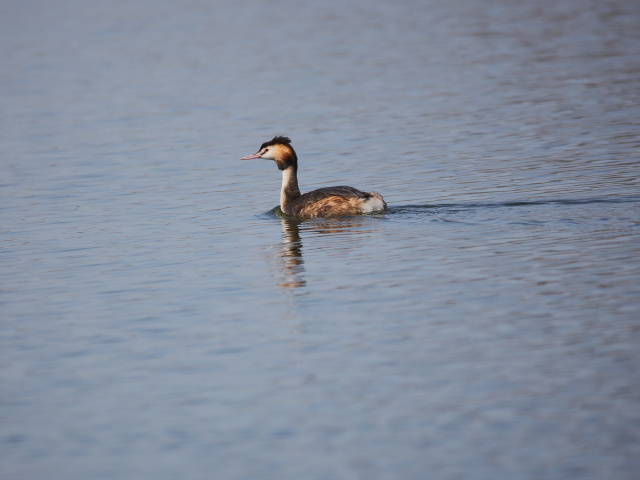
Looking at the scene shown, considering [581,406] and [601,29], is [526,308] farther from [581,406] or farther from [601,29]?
[601,29]

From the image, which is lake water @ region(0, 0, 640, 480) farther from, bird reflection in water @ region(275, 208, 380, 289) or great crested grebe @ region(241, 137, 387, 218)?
great crested grebe @ region(241, 137, 387, 218)

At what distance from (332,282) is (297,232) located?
342 centimetres

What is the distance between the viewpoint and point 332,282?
39.2ft

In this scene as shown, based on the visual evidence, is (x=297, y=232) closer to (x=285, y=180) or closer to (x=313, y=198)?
(x=313, y=198)

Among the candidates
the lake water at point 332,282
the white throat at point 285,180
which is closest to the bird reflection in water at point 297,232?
the lake water at point 332,282

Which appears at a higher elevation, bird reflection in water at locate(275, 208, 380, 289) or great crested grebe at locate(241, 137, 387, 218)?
great crested grebe at locate(241, 137, 387, 218)

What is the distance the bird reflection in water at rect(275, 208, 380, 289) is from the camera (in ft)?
40.6

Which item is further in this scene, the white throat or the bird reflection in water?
the white throat

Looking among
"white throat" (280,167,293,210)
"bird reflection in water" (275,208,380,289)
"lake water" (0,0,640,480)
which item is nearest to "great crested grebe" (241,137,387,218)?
"white throat" (280,167,293,210)

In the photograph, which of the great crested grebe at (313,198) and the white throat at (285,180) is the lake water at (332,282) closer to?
the great crested grebe at (313,198)

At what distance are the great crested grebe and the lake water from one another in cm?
25

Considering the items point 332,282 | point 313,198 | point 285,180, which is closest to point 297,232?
point 313,198

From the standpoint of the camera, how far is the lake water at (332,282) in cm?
773

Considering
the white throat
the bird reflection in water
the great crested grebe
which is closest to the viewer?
the bird reflection in water
